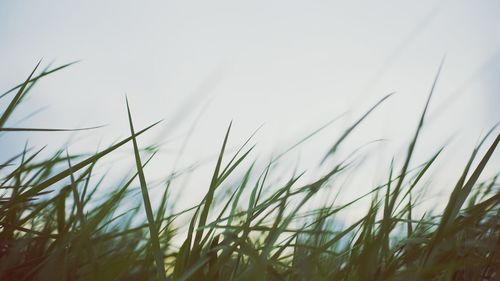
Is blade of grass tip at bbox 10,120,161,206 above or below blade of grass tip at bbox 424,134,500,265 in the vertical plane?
above

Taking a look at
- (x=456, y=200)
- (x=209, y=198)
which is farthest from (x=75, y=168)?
(x=456, y=200)

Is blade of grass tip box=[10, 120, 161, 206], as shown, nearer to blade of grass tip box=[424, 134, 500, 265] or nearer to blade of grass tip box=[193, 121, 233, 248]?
blade of grass tip box=[193, 121, 233, 248]

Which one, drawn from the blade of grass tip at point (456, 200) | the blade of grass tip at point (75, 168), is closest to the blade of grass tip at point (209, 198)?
the blade of grass tip at point (75, 168)

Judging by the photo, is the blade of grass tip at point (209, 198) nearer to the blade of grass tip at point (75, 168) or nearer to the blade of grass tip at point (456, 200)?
the blade of grass tip at point (75, 168)

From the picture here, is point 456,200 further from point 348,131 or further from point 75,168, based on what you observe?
point 75,168

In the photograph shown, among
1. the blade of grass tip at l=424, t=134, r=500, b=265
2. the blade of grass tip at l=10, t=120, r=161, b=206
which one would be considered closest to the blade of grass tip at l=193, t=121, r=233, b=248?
the blade of grass tip at l=10, t=120, r=161, b=206

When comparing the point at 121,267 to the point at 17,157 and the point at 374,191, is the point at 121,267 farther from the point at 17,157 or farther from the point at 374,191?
the point at 17,157

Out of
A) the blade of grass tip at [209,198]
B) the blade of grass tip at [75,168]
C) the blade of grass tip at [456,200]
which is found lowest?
the blade of grass tip at [456,200]

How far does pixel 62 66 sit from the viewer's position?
81 centimetres

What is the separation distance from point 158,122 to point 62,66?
30cm

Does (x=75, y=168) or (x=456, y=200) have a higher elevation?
(x=75, y=168)

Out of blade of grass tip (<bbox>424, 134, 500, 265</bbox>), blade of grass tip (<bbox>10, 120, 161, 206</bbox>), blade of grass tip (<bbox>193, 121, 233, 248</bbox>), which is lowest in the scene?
blade of grass tip (<bbox>424, 134, 500, 265</bbox>)

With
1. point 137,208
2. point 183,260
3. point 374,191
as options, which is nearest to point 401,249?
point 374,191

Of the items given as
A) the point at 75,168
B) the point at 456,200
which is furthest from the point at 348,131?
the point at 75,168
